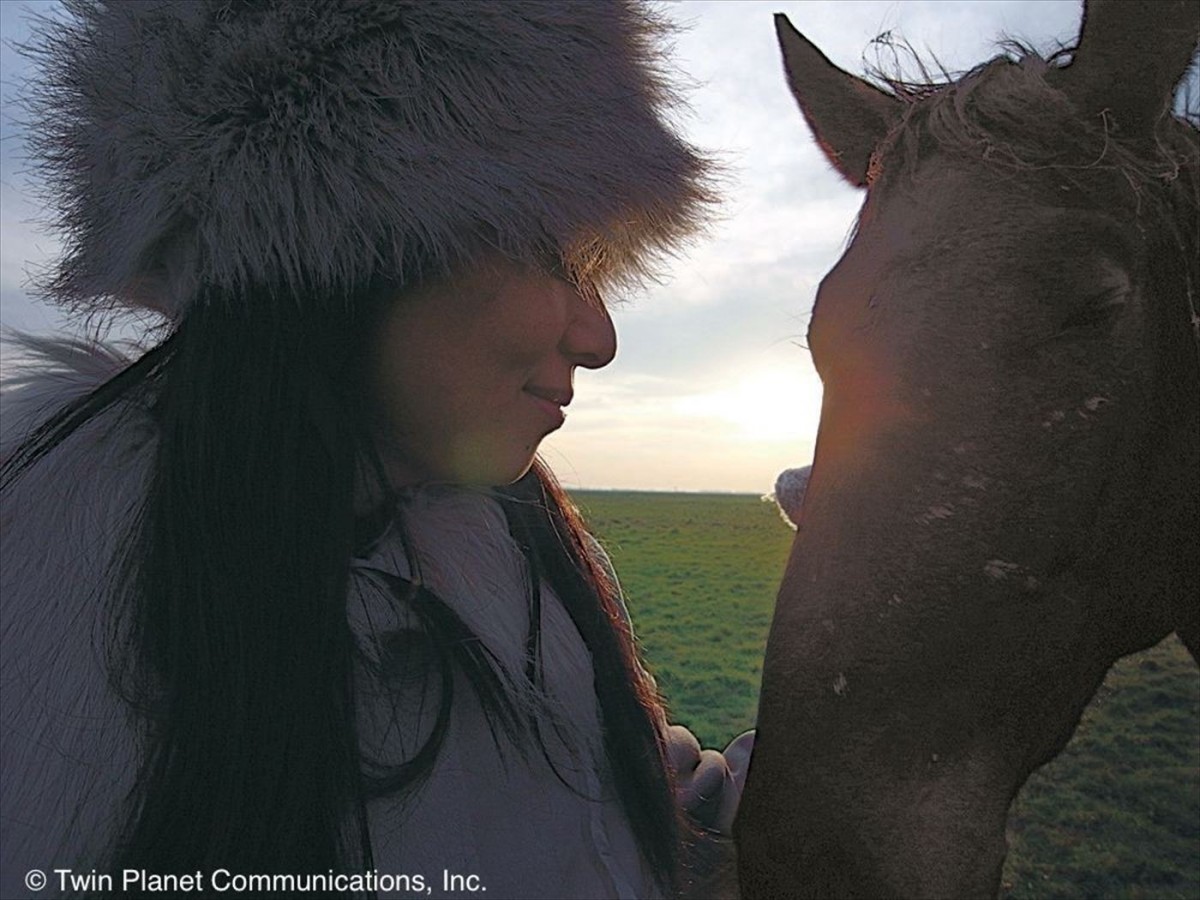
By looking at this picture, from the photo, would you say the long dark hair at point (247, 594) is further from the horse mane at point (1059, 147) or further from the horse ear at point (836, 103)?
the horse ear at point (836, 103)

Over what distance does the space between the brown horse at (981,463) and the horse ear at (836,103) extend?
1.13 ft

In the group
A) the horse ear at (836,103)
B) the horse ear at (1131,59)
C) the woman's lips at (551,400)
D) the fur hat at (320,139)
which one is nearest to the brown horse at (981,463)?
the horse ear at (1131,59)

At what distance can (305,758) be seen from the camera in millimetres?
1154

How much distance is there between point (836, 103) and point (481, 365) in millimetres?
1281

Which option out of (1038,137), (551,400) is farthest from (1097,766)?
(551,400)

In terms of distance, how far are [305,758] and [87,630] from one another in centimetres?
36

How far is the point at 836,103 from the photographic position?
208cm

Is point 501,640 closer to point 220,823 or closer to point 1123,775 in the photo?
point 220,823

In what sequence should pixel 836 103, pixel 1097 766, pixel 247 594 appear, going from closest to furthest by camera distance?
1. pixel 247 594
2. pixel 836 103
3. pixel 1097 766

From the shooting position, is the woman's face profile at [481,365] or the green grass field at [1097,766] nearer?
the woman's face profile at [481,365]

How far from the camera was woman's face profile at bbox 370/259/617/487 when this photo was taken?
131 cm

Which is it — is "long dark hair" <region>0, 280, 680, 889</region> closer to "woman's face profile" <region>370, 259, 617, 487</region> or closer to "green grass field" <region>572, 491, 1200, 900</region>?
"woman's face profile" <region>370, 259, 617, 487</region>

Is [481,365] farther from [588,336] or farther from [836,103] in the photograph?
[836,103]

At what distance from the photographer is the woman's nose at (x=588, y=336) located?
1.41 m
